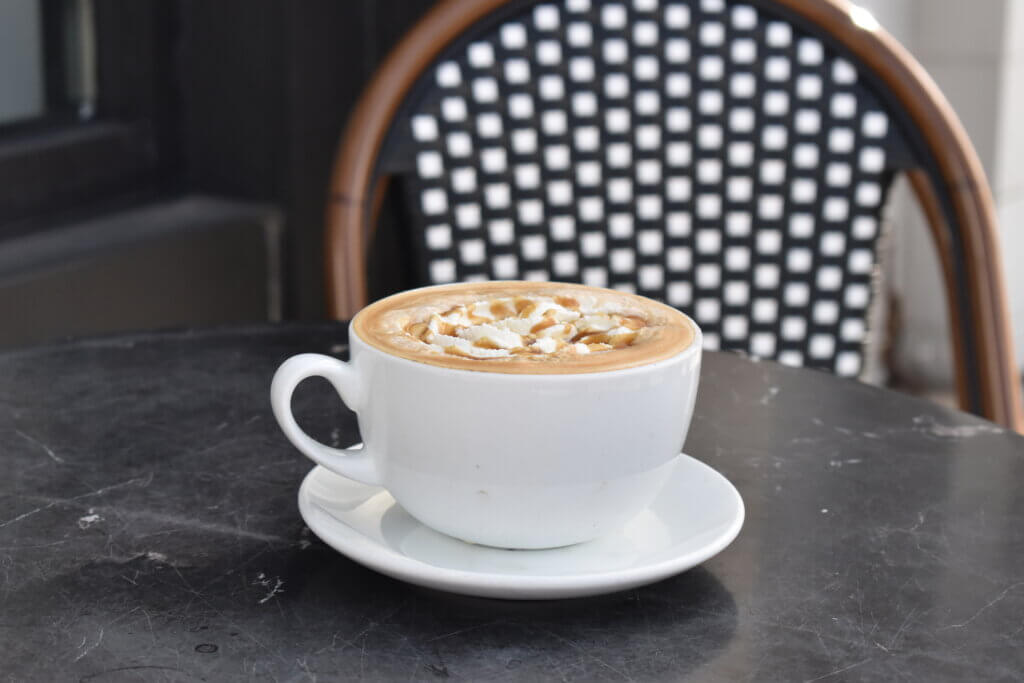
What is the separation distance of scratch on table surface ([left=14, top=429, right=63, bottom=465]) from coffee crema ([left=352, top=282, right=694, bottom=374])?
0.58 feet

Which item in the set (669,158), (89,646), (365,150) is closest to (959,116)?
(669,158)

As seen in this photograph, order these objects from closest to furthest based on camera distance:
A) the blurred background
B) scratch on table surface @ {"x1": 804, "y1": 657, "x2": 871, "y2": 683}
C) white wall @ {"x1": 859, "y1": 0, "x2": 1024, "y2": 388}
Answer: scratch on table surface @ {"x1": 804, "y1": 657, "x2": 871, "y2": 683}, the blurred background, white wall @ {"x1": 859, "y1": 0, "x2": 1024, "y2": 388}

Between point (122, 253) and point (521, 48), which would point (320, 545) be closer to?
point (521, 48)

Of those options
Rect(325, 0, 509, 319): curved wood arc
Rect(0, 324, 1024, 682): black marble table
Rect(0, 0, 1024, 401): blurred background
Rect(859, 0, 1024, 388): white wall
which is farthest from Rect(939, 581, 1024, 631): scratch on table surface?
Rect(859, 0, 1024, 388): white wall

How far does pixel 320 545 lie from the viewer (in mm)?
501

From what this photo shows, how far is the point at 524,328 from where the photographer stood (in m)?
0.50

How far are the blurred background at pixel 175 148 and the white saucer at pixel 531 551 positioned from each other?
2.86 ft

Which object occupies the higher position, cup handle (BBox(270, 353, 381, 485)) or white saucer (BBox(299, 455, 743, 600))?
cup handle (BBox(270, 353, 381, 485))

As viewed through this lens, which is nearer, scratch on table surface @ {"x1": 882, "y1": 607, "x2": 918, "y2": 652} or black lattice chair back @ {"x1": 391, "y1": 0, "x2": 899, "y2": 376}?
scratch on table surface @ {"x1": 882, "y1": 607, "x2": 918, "y2": 652}

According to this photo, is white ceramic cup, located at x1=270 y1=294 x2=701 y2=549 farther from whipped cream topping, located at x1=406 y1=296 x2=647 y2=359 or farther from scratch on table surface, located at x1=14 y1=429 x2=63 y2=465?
scratch on table surface, located at x1=14 y1=429 x2=63 y2=465

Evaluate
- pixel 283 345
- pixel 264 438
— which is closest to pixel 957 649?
pixel 264 438

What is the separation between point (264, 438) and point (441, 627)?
210 millimetres

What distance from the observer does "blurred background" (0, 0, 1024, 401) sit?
135 cm

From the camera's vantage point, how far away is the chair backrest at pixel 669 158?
3.38 ft
